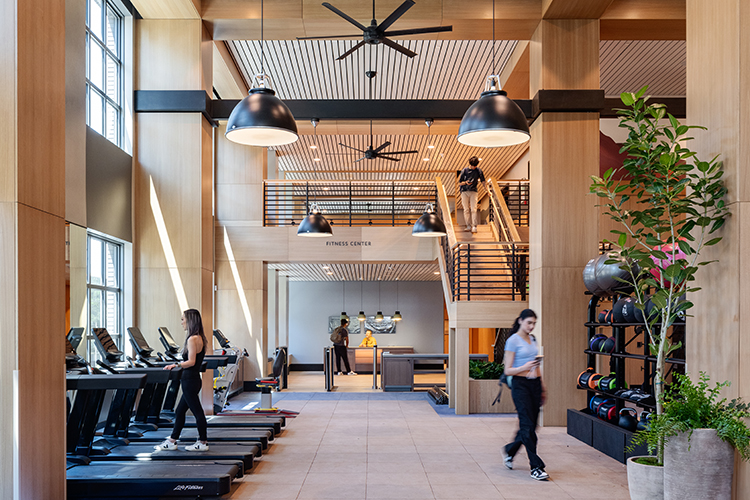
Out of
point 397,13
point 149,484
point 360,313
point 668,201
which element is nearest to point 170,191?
point 397,13

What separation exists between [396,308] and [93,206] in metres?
15.0

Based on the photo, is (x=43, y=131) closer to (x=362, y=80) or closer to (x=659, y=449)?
(x=659, y=449)

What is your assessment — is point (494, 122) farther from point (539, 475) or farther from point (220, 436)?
point (220, 436)

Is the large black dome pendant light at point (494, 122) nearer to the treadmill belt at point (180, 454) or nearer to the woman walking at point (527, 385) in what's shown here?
the woman walking at point (527, 385)

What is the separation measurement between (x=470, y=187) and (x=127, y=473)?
9317mm

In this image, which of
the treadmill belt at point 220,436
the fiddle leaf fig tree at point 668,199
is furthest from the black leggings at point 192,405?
the fiddle leaf fig tree at point 668,199

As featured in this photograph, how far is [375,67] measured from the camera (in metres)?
12.2

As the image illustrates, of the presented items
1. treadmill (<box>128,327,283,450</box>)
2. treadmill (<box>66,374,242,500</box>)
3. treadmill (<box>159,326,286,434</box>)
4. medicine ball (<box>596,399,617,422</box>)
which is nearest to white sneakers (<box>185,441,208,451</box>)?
treadmill (<box>66,374,242,500</box>)

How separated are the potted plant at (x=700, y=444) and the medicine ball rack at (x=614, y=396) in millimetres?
1875

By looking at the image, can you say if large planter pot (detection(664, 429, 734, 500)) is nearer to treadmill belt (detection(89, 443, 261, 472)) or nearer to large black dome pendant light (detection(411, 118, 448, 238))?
treadmill belt (detection(89, 443, 261, 472))

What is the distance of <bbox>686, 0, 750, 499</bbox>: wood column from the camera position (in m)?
4.18

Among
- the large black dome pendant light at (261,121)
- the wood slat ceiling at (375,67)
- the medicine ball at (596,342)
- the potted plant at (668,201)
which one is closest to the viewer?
the potted plant at (668,201)

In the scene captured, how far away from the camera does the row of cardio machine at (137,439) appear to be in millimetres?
5098

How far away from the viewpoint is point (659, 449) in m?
4.25
